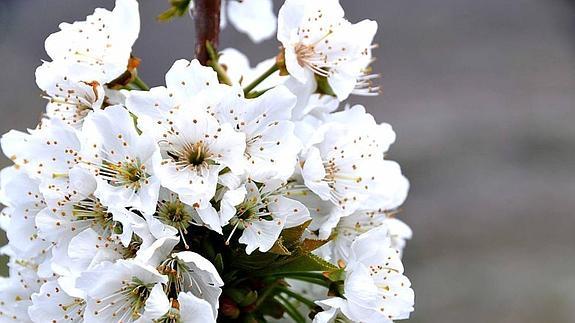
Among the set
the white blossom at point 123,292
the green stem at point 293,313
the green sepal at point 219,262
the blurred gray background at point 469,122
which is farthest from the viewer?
the blurred gray background at point 469,122

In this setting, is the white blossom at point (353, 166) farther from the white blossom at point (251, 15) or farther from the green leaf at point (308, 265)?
the white blossom at point (251, 15)

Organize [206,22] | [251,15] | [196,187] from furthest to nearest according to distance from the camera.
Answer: [251,15], [206,22], [196,187]

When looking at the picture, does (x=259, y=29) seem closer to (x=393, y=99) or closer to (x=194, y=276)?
(x=194, y=276)

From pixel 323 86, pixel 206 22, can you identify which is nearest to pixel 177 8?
pixel 206 22

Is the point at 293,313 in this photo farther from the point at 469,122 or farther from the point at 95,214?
the point at 469,122

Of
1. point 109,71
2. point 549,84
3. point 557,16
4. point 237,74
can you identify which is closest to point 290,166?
point 109,71

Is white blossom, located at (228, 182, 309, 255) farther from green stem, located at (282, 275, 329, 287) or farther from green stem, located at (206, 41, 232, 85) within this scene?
green stem, located at (206, 41, 232, 85)

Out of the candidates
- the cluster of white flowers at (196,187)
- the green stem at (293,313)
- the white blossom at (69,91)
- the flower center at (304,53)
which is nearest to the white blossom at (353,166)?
→ the cluster of white flowers at (196,187)

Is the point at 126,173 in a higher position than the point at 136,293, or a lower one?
higher
